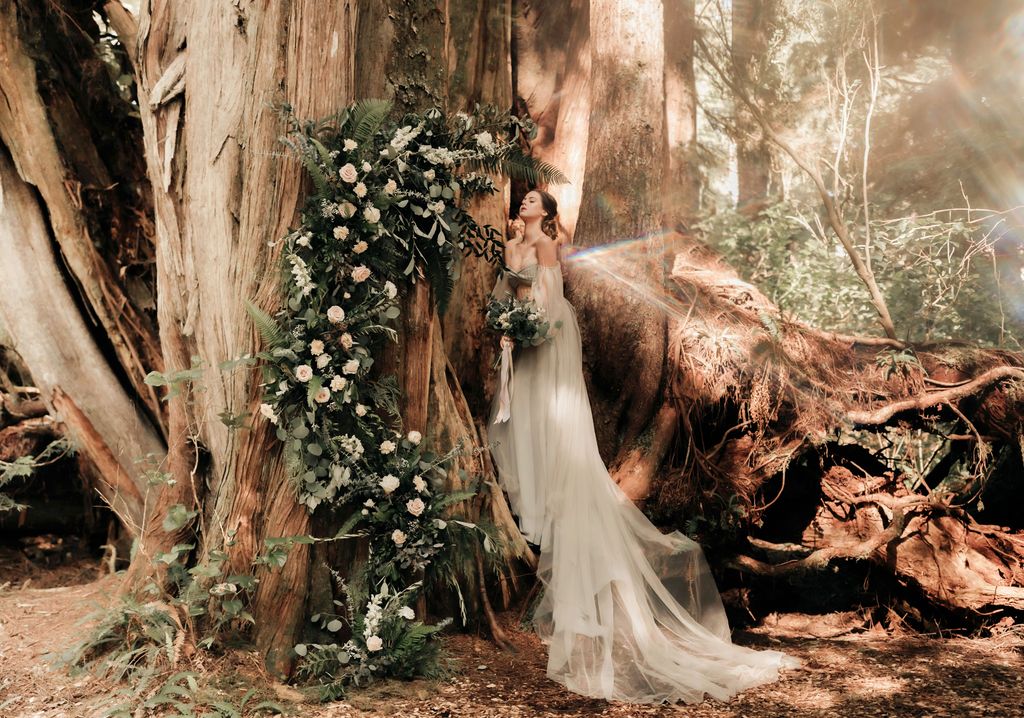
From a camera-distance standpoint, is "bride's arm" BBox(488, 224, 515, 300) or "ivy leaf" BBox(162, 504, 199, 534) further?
"bride's arm" BBox(488, 224, 515, 300)

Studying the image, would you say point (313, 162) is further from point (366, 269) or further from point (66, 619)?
Answer: point (66, 619)

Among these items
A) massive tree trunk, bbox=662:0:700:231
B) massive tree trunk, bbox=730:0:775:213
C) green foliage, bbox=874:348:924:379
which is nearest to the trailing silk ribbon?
green foliage, bbox=874:348:924:379

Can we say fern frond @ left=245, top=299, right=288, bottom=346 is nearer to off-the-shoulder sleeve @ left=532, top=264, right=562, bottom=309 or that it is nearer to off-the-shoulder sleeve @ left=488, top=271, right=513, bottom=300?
off-the-shoulder sleeve @ left=488, top=271, right=513, bottom=300

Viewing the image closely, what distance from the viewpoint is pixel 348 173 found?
353 cm

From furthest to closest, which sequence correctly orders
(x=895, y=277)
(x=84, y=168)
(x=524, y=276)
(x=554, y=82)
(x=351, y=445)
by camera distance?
(x=895, y=277), (x=554, y=82), (x=84, y=168), (x=524, y=276), (x=351, y=445)

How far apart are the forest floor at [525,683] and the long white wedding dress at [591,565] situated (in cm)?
14

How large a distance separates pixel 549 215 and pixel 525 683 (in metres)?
2.83

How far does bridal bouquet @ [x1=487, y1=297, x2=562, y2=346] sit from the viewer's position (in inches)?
192

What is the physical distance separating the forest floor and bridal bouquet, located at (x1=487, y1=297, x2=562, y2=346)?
163 centimetres

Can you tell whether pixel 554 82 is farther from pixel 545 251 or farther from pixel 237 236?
pixel 237 236

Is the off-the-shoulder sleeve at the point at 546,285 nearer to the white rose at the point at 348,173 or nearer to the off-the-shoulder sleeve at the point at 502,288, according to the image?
the off-the-shoulder sleeve at the point at 502,288

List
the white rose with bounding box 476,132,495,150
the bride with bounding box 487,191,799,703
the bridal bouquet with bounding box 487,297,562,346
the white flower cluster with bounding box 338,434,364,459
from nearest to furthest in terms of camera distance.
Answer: the white flower cluster with bounding box 338,434,364,459
the bride with bounding box 487,191,799,703
the white rose with bounding box 476,132,495,150
the bridal bouquet with bounding box 487,297,562,346

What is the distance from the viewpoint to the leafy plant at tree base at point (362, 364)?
356 cm

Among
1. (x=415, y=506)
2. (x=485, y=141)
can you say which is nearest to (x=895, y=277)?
(x=485, y=141)
